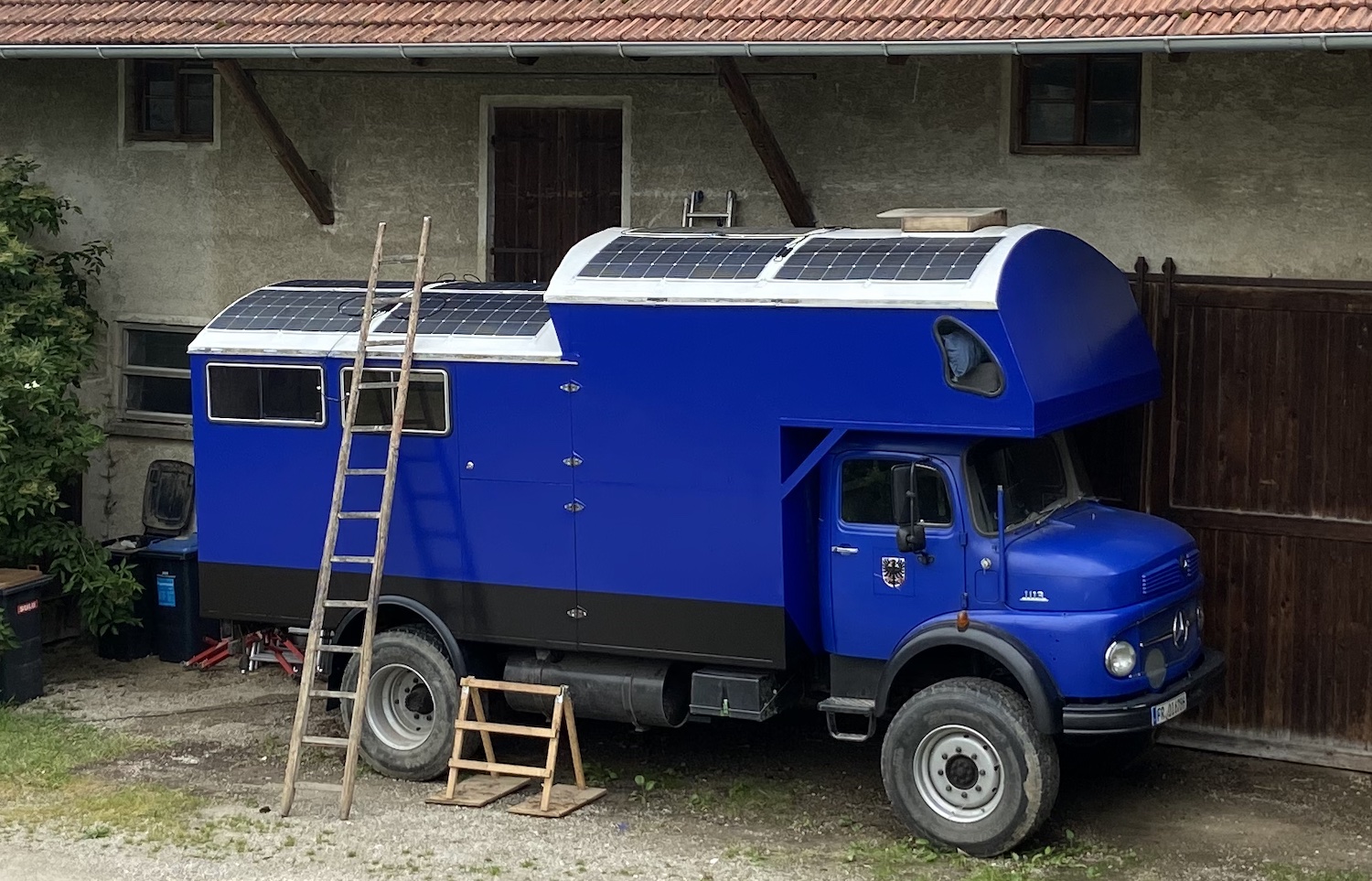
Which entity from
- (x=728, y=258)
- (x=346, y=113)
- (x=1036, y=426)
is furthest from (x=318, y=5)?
(x=1036, y=426)

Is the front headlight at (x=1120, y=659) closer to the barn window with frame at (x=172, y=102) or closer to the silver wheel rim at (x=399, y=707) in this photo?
the silver wheel rim at (x=399, y=707)

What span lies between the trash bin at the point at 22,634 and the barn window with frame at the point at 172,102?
3.85 meters

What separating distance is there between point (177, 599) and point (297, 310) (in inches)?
145

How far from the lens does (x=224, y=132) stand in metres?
15.2

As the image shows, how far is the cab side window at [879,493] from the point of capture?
1053 cm

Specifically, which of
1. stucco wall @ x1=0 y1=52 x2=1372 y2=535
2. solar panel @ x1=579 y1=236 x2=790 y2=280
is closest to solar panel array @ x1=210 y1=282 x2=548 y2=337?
solar panel @ x1=579 y1=236 x2=790 y2=280

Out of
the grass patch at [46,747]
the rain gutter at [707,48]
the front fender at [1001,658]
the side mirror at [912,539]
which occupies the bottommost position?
the grass patch at [46,747]

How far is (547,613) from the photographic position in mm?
11477

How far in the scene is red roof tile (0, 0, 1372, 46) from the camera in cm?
1100

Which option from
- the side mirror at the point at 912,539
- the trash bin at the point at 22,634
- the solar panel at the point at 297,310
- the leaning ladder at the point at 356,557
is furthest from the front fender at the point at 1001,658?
the trash bin at the point at 22,634

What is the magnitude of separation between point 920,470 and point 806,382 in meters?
0.79

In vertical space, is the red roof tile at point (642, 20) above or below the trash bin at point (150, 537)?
above

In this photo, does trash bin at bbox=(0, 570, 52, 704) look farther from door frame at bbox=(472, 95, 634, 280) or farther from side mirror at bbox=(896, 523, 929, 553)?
side mirror at bbox=(896, 523, 929, 553)

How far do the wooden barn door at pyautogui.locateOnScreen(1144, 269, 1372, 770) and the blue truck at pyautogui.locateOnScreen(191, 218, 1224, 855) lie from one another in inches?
28.5
